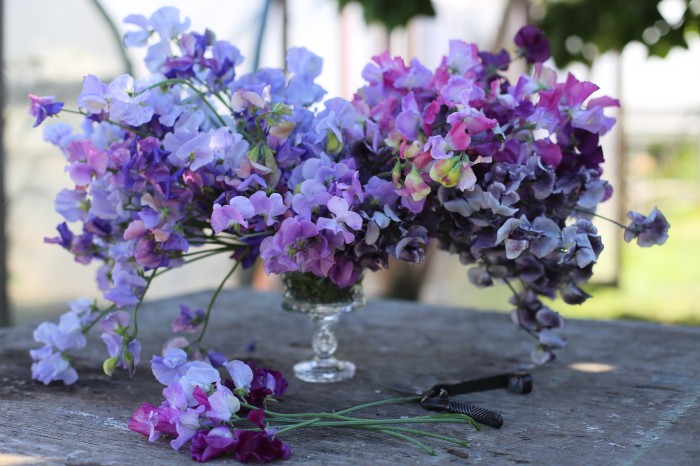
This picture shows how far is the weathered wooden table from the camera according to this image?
3.10 ft

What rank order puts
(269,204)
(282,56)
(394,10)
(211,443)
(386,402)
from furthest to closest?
(282,56), (394,10), (386,402), (269,204), (211,443)

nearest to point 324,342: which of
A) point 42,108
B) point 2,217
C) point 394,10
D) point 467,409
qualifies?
point 467,409

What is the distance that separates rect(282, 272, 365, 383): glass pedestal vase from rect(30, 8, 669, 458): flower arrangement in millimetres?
78

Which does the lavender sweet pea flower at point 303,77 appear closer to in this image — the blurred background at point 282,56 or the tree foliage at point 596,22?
→ the blurred background at point 282,56

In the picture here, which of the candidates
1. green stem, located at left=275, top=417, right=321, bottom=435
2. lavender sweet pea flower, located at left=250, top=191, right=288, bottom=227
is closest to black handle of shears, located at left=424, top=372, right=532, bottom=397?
green stem, located at left=275, top=417, right=321, bottom=435

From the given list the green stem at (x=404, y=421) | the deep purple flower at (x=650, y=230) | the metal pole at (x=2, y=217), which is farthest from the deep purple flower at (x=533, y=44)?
the metal pole at (x=2, y=217)

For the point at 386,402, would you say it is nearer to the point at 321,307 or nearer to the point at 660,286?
the point at 321,307

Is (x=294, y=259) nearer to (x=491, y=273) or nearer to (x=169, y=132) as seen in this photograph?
(x=169, y=132)

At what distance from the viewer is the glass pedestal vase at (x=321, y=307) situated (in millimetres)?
1247

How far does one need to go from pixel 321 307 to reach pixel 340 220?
0.99ft

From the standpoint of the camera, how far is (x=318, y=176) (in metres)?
1.02

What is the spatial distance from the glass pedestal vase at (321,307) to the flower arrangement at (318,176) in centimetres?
8

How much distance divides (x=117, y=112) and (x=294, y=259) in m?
0.29

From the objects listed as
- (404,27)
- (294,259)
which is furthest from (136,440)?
(404,27)
